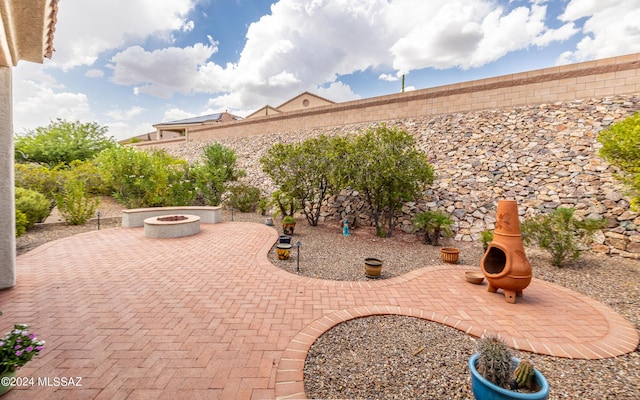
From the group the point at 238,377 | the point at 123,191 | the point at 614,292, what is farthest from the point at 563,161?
the point at 123,191

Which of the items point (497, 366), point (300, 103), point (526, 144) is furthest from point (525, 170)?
point (300, 103)

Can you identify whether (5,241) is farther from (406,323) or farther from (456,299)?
(456,299)

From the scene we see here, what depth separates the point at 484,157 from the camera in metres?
10.5

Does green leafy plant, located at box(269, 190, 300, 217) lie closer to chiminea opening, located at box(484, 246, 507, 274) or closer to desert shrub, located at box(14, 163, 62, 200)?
chiminea opening, located at box(484, 246, 507, 274)

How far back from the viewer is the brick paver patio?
278cm

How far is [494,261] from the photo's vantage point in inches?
200

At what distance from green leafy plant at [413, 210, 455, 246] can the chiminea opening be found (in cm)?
307

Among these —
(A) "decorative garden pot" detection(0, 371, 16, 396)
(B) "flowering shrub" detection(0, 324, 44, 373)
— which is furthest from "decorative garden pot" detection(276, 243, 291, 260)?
(A) "decorative garden pot" detection(0, 371, 16, 396)

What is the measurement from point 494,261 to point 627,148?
4.54 m

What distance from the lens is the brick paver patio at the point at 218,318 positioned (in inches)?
109

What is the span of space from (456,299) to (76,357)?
5.71 metres

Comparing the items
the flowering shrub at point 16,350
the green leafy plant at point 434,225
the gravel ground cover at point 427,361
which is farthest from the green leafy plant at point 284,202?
the flowering shrub at point 16,350

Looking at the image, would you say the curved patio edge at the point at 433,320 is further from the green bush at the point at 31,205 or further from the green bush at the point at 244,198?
the green bush at the point at 31,205

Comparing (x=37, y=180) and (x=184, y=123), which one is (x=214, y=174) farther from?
(x=184, y=123)
